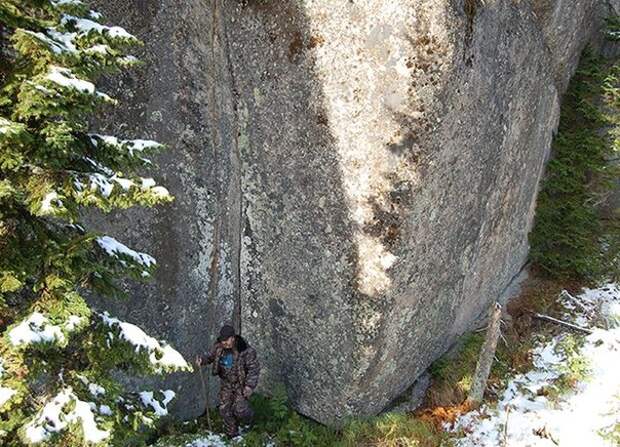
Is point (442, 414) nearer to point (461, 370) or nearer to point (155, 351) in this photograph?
point (461, 370)

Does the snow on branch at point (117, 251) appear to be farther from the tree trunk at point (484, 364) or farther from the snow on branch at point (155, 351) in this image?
the tree trunk at point (484, 364)

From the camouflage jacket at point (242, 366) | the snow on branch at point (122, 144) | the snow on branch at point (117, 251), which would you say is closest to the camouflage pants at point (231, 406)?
the camouflage jacket at point (242, 366)

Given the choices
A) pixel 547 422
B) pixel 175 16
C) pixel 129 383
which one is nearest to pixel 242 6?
pixel 175 16

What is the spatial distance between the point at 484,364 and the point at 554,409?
1637 mm

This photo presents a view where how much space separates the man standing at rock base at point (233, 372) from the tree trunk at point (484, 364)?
4297 mm

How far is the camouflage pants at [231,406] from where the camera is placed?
9211 mm

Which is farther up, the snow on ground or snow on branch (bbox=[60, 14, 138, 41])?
snow on branch (bbox=[60, 14, 138, 41])

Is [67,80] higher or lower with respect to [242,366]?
higher

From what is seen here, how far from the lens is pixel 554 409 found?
31.8 ft

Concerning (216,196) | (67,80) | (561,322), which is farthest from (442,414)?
(67,80)

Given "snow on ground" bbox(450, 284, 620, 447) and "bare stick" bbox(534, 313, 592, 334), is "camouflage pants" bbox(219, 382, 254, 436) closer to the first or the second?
"snow on ground" bbox(450, 284, 620, 447)

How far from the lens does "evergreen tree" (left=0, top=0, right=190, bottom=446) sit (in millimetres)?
4234

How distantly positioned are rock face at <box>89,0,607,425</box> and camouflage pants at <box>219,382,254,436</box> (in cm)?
88

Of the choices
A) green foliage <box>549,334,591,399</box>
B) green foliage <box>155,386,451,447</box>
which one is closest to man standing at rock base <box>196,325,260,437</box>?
green foliage <box>155,386,451,447</box>
